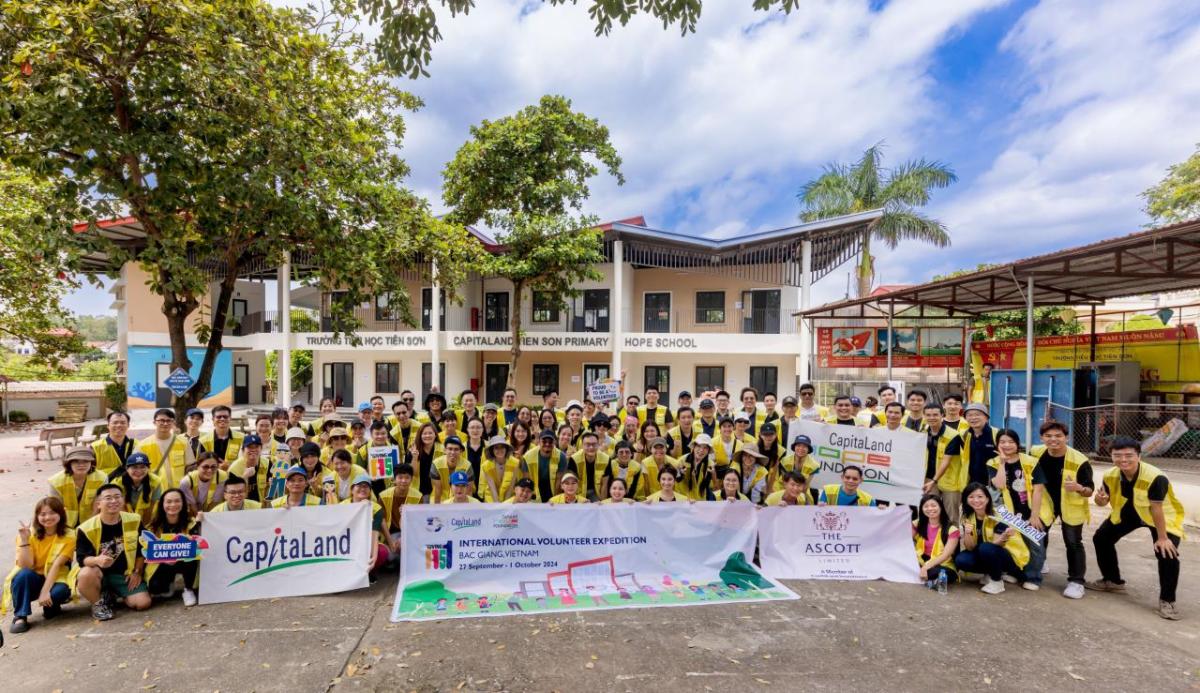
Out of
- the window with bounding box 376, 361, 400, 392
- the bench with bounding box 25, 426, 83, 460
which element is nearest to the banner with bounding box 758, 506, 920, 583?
the bench with bounding box 25, 426, 83, 460

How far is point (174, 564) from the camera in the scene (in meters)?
4.95

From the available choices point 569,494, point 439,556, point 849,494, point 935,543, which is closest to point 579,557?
point 569,494

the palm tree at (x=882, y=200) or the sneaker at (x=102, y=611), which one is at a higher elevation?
the palm tree at (x=882, y=200)

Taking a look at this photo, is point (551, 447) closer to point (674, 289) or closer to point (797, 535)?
point (797, 535)

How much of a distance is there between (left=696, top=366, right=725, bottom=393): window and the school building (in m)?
0.04

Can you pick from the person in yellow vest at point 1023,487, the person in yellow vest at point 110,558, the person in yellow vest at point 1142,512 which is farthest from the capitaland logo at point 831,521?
the person in yellow vest at point 110,558

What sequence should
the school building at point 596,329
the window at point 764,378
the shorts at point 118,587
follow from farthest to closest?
the window at point 764,378
the school building at point 596,329
the shorts at point 118,587

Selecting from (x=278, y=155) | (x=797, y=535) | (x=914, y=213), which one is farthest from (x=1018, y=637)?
(x=914, y=213)

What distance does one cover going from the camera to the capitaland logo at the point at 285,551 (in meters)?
4.95

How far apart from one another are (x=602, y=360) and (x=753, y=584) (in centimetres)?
1695

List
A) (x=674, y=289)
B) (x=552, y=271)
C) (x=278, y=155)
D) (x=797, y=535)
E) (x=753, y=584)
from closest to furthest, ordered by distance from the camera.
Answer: (x=753, y=584), (x=797, y=535), (x=278, y=155), (x=552, y=271), (x=674, y=289)

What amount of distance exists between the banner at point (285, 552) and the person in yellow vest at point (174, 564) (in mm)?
111

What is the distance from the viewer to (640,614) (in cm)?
464

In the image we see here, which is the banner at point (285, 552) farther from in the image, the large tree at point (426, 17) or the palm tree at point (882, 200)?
the palm tree at point (882, 200)
